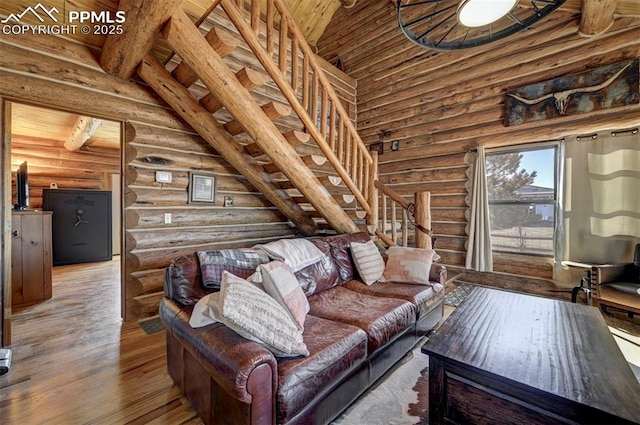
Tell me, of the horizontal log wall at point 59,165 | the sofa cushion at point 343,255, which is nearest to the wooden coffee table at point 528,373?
the sofa cushion at point 343,255

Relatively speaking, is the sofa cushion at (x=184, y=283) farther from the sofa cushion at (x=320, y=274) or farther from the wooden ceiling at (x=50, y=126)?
the wooden ceiling at (x=50, y=126)

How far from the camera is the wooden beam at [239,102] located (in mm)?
2189

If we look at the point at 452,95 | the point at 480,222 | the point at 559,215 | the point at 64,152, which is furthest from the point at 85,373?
the point at 64,152

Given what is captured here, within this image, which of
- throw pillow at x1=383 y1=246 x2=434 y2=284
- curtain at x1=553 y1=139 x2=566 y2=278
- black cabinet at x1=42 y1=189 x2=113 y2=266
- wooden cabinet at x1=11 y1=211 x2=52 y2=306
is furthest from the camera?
black cabinet at x1=42 y1=189 x2=113 y2=266

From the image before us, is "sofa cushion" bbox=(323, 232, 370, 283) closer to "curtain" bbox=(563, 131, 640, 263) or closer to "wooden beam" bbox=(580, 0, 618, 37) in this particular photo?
"curtain" bbox=(563, 131, 640, 263)

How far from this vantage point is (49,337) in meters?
2.56

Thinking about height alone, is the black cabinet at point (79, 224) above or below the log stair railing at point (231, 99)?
below

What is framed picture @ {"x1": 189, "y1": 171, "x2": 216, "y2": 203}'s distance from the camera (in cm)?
330

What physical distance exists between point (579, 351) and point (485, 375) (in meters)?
0.65

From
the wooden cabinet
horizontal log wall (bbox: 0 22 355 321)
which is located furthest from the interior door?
the wooden cabinet

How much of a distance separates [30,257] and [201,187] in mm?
2355

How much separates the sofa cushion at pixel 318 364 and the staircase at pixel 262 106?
1.90 metres

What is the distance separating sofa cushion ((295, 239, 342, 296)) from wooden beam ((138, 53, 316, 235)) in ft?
4.13

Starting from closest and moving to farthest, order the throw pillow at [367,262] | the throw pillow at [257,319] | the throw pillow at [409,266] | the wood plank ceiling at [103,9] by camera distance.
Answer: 1. the throw pillow at [257,319]
2. the wood plank ceiling at [103,9]
3. the throw pillow at [409,266]
4. the throw pillow at [367,262]
